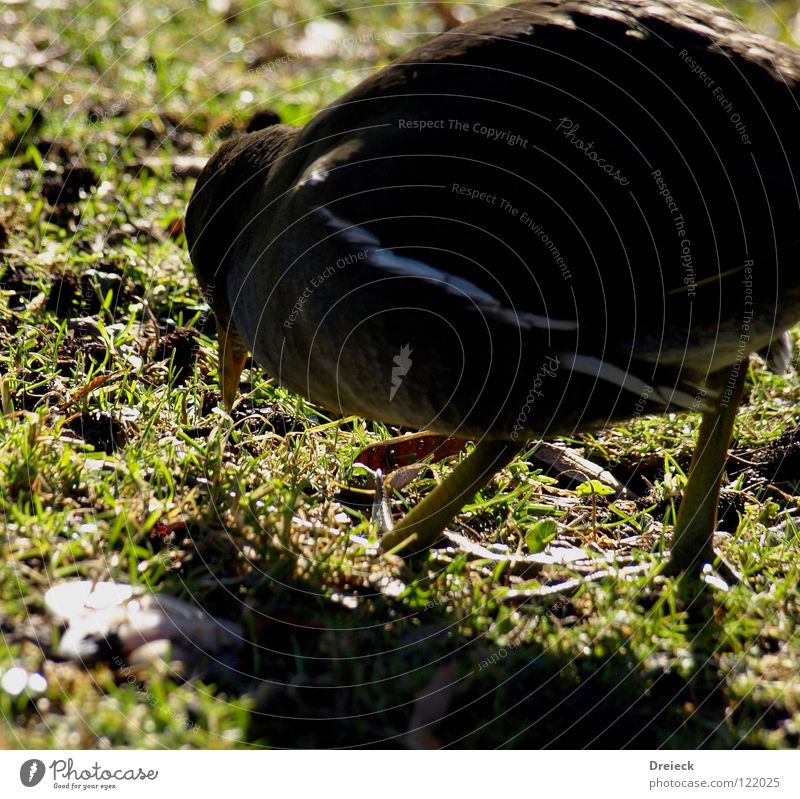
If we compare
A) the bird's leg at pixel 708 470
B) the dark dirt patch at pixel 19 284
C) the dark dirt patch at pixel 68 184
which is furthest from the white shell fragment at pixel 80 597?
the dark dirt patch at pixel 68 184

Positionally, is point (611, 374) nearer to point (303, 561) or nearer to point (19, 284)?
point (303, 561)

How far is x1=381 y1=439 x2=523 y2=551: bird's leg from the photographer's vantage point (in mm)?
3152

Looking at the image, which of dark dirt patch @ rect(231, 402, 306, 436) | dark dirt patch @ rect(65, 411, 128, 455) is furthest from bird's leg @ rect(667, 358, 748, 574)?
dark dirt patch @ rect(65, 411, 128, 455)

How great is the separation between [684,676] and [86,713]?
1.47 meters

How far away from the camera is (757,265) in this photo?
2809 millimetres

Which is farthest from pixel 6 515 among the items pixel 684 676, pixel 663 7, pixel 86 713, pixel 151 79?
pixel 151 79

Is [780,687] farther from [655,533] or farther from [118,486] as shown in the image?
[118,486]

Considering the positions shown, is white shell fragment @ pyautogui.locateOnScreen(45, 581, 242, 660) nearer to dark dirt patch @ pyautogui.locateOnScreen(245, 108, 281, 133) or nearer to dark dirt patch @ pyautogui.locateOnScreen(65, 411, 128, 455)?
A: dark dirt patch @ pyautogui.locateOnScreen(65, 411, 128, 455)

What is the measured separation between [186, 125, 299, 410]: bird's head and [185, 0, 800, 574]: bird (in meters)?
0.48

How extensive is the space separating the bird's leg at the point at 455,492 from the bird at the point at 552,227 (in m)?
0.03

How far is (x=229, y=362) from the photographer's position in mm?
3713

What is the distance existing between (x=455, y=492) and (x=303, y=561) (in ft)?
1.72

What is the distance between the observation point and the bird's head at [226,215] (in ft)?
11.7

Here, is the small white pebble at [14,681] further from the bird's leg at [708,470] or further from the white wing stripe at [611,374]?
the bird's leg at [708,470]
